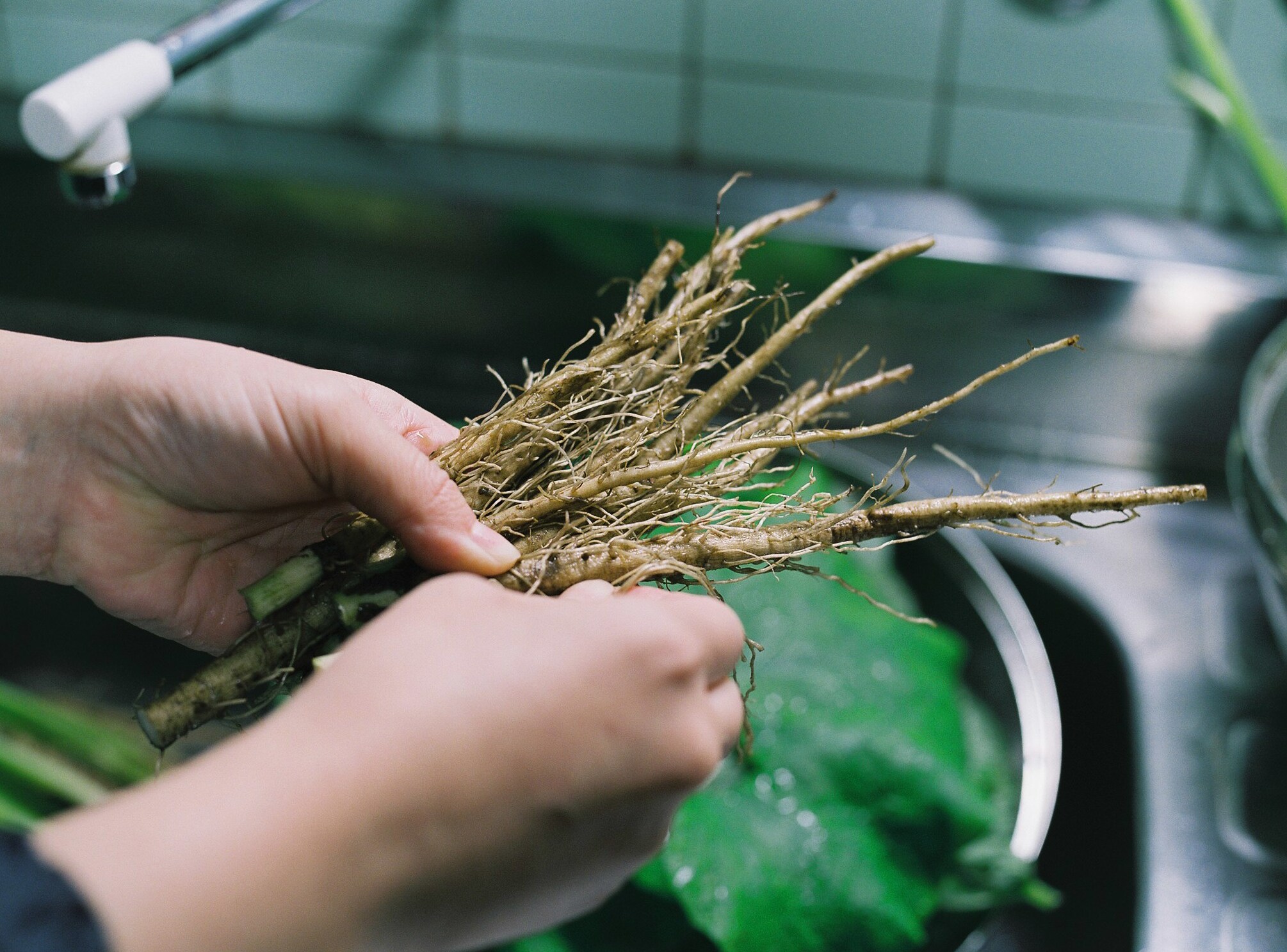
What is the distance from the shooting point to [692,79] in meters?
1.39

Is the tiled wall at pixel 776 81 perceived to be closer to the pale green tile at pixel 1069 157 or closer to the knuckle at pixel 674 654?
the pale green tile at pixel 1069 157

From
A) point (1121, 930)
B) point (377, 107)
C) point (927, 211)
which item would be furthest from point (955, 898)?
point (377, 107)

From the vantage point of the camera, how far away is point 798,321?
0.74m

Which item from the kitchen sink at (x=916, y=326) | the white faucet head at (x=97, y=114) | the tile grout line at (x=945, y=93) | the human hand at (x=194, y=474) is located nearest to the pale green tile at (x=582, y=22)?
the kitchen sink at (x=916, y=326)

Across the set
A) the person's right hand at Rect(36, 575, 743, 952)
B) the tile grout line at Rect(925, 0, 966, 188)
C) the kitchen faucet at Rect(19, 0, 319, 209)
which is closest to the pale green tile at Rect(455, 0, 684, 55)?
the tile grout line at Rect(925, 0, 966, 188)

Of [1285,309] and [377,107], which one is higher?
[377,107]

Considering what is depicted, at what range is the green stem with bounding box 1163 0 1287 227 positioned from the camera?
116 cm

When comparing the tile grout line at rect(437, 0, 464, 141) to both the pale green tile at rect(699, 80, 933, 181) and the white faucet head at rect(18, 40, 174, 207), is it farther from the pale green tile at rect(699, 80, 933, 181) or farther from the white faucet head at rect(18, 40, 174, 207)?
the white faucet head at rect(18, 40, 174, 207)

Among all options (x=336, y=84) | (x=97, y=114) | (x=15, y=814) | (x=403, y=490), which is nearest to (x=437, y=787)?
(x=403, y=490)

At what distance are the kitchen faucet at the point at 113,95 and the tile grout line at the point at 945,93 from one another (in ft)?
2.73

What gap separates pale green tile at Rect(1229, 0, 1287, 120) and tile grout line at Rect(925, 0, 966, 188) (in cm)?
32

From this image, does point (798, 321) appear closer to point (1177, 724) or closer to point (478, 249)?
point (1177, 724)

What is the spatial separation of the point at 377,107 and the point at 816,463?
86cm

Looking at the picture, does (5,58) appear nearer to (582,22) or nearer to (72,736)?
(582,22)
